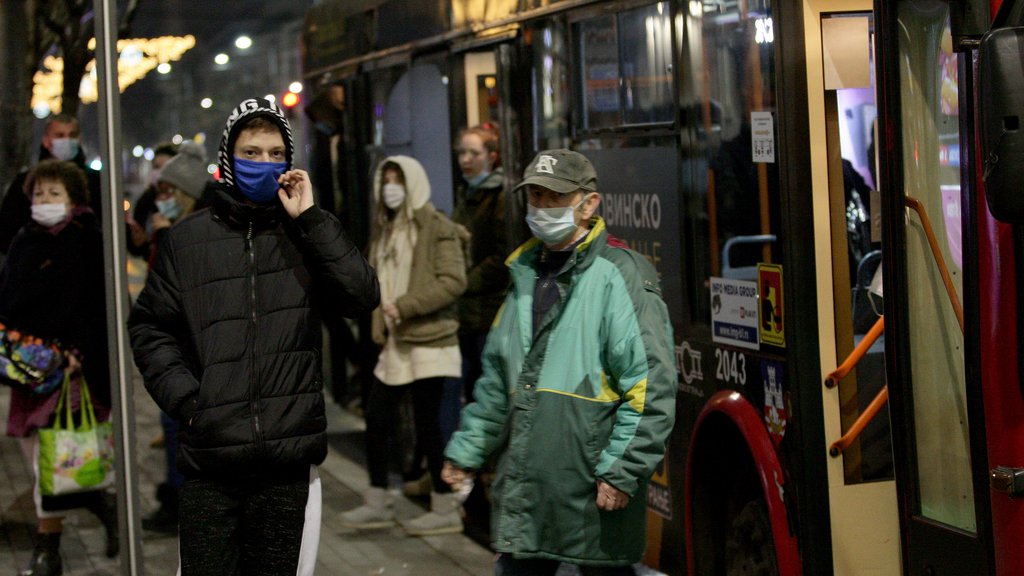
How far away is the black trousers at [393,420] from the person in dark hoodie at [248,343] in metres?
3.07

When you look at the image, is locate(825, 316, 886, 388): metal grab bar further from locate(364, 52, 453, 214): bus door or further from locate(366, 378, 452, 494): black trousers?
locate(364, 52, 453, 214): bus door

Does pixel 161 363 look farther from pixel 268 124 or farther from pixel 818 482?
pixel 818 482

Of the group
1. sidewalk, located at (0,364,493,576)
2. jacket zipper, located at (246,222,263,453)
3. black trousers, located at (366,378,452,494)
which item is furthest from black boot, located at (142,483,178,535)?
jacket zipper, located at (246,222,263,453)

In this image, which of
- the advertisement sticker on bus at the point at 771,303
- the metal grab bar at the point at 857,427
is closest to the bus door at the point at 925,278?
the metal grab bar at the point at 857,427

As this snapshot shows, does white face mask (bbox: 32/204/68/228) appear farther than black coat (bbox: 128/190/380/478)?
Yes

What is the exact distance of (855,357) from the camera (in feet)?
15.4

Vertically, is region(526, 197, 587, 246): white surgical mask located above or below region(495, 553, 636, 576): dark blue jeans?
above

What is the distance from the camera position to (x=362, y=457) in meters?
9.66

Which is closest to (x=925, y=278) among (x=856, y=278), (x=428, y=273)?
(x=856, y=278)

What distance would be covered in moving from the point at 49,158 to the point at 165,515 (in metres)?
1.96

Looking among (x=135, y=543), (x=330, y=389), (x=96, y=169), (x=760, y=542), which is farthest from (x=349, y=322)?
(x=760, y=542)

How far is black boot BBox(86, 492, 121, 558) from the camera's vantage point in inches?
278

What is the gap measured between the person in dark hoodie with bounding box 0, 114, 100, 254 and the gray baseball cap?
11.8ft

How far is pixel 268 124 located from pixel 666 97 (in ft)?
5.69
